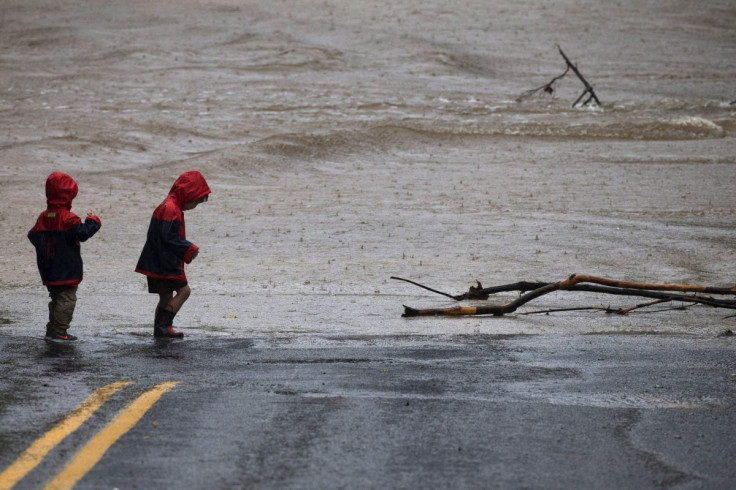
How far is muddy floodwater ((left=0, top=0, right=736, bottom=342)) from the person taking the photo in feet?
35.8

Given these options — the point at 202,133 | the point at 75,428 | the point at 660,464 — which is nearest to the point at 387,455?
the point at 660,464

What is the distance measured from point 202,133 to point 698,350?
72.6 ft

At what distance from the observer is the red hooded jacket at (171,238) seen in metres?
7.77

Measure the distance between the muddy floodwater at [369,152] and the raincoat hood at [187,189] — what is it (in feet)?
3.88

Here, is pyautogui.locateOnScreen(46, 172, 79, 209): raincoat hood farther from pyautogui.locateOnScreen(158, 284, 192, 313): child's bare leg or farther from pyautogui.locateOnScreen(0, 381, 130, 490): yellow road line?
pyautogui.locateOnScreen(0, 381, 130, 490): yellow road line

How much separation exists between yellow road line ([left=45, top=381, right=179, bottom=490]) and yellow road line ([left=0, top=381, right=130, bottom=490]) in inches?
6.2

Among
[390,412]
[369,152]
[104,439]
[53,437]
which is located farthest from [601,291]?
[369,152]

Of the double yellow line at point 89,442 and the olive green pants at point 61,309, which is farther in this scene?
the olive green pants at point 61,309

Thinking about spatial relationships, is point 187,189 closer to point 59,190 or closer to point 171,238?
point 171,238

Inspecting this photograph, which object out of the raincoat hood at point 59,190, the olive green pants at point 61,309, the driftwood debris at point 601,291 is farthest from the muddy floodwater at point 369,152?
the raincoat hood at point 59,190

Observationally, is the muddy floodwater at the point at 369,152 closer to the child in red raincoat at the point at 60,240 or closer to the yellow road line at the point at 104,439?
the child in red raincoat at the point at 60,240

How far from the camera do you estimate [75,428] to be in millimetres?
4766

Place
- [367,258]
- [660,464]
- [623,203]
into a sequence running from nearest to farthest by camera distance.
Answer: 1. [660,464]
2. [367,258]
3. [623,203]

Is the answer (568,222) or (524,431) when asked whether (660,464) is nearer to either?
(524,431)
